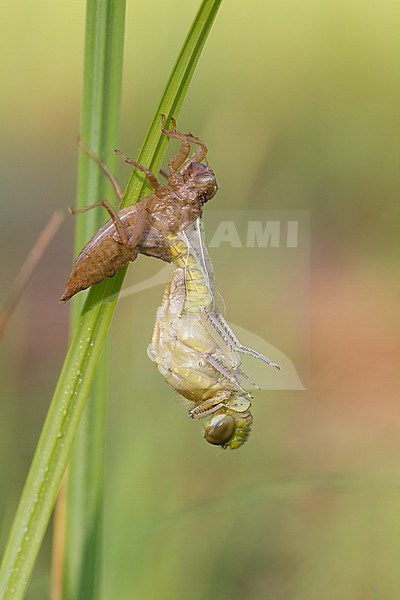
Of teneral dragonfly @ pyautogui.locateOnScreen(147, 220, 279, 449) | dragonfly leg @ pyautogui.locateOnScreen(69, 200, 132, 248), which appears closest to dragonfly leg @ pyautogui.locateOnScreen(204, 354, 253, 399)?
teneral dragonfly @ pyautogui.locateOnScreen(147, 220, 279, 449)

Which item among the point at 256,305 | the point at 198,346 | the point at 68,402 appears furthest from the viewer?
the point at 256,305

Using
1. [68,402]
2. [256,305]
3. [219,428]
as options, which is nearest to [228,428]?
[219,428]

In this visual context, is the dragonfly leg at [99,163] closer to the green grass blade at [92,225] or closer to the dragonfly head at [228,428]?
the green grass blade at [92,225]

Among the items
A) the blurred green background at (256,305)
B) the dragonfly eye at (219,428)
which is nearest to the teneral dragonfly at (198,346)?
the dragonfly eye at (219,428)

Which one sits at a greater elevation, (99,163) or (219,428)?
(99,163)

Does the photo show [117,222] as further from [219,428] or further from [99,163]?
[219,428]

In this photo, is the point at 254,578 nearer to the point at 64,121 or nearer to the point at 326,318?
the point at 326,318
